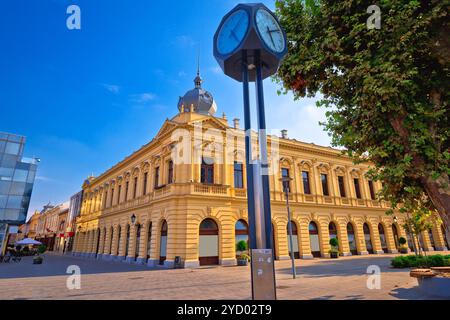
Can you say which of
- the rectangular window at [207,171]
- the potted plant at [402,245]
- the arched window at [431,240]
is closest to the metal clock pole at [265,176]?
the rectangular window at [207,171]

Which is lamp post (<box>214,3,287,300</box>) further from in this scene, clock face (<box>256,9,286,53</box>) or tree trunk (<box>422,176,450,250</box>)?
tree trunk (<box>422,176,450,250</box>)

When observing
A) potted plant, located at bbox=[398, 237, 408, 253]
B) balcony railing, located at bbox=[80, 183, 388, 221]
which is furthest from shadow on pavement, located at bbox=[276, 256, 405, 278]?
potted plant, located at bbox=[398, 237, 408, 253]

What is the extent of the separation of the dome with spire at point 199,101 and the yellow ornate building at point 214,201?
10 cm

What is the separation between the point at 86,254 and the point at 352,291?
36.0 m

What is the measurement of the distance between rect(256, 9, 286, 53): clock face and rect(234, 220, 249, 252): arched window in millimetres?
17141

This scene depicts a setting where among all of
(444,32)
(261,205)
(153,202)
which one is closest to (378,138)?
(444,32)

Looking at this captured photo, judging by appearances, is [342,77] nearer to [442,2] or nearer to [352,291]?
[442,2]

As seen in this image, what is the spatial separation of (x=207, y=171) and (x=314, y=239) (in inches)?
483

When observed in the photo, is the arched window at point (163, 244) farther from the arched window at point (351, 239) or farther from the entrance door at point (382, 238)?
the entrance door at point (382, 238)

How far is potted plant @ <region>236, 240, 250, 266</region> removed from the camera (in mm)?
19188

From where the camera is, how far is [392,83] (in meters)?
5.75

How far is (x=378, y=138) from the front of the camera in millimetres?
6926

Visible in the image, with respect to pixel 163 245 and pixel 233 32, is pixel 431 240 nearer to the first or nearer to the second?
pixel 163 245

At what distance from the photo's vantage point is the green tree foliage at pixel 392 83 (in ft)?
19.2
